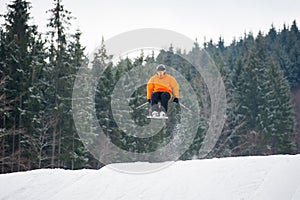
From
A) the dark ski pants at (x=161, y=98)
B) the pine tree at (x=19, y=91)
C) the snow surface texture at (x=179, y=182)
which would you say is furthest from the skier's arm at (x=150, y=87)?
the pine tree at (x=19, y=91)

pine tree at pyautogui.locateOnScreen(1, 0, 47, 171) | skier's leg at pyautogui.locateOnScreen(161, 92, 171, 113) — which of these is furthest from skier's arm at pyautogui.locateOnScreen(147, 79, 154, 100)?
pine tree at pyautogui.locateOnScreen(1, 0, 47, 171)

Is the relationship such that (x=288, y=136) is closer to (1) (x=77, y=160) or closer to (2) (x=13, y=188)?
(1) (x=77, y=160)

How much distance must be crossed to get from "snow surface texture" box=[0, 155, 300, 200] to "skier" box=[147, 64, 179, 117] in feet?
7.22

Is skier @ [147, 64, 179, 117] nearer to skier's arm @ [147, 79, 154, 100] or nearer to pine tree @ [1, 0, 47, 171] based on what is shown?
skier's arm @ [147, 79, 154, 100]

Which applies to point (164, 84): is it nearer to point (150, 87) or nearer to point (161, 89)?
point (161, 89)

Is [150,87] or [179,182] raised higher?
[150,87]

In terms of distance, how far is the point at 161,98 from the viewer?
41.6 feet

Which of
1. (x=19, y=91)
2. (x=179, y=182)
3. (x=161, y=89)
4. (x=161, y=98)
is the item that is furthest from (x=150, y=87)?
(x=19, y=91)

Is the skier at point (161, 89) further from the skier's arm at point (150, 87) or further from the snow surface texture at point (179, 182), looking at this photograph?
the snow surface texture at point (179, 182)

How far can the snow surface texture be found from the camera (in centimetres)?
783

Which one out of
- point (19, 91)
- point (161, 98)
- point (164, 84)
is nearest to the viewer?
point (164, 84)

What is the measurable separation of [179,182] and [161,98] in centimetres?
411

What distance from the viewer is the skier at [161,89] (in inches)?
492

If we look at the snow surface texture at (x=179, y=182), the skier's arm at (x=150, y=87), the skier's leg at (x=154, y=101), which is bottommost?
the snow surface texture at (x=179, y=182)
